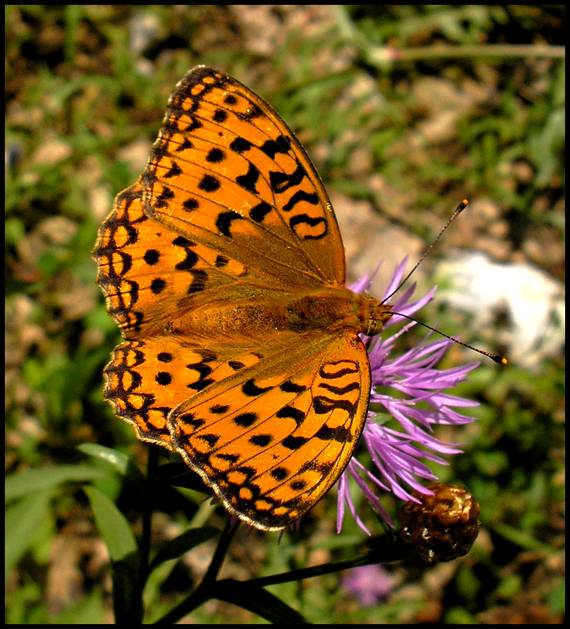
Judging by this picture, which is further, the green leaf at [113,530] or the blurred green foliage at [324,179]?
the blurred green foliage at [324,179]

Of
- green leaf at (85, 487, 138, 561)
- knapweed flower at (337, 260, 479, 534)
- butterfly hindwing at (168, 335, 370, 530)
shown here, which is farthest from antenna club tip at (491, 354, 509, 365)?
green leaf at (85, 487, 138, 561)

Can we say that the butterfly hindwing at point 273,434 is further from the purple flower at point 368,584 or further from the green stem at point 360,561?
the purple flower at point 368,584

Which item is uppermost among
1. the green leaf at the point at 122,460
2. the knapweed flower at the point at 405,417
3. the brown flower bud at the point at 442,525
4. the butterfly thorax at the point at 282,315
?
the butterfly thorax at the point at 282,315

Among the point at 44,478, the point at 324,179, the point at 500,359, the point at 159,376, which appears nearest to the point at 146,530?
the point at 159,376

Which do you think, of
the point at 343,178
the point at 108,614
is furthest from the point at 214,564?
the point at 343,178

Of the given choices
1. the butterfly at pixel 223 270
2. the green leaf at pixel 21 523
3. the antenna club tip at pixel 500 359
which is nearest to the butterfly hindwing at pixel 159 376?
the butterfly at pixel 223 270

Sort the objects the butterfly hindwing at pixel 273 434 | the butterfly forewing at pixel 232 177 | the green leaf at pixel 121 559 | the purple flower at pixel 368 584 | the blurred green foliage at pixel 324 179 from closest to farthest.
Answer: the butterfly hindwing at pixel 273 434 < the butterfly forewing at pixel 232 177 < the green leaf at pixel 121 559 < the blurred green foliage at pixel 324 179 < the purple flower at pixel 368 584

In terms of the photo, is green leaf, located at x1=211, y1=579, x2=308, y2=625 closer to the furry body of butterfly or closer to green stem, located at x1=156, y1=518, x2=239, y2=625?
green stem, located at x1=156, y1=518, x2=239, y2=625
